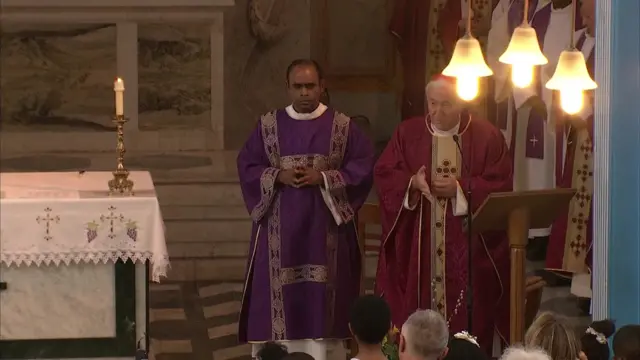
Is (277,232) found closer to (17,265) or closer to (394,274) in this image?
(394,274)

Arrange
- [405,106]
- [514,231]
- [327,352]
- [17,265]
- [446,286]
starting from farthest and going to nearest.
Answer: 1. [405,106]
2. [327,352]
3. [446,286]
4. [17,265]
5. [514,231]

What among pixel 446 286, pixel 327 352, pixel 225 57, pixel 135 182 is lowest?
pixel 327 352

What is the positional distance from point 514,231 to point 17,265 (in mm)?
2499

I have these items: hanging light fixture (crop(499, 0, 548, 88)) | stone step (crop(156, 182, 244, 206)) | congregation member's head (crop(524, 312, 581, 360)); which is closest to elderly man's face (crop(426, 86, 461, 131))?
hanging light fixture (crop(499, 0, 548, 88))

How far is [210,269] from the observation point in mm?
10500

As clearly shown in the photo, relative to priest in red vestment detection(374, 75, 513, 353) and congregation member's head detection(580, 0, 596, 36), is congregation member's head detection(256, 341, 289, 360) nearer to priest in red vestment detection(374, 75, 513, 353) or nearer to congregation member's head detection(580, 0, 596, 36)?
priest in red vestment detection(374, 75, 513, 353)

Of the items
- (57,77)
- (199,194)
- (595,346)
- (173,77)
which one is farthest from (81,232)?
(57,77)

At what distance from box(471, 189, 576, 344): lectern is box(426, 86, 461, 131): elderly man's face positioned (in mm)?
875

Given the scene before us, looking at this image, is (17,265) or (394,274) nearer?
(17,265)

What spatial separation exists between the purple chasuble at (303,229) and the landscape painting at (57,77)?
4.24 m

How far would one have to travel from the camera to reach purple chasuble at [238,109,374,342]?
6992mm

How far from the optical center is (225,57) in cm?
1134

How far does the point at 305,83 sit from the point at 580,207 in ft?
9.06

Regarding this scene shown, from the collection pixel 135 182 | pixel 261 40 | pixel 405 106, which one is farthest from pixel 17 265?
pixel 405 106
